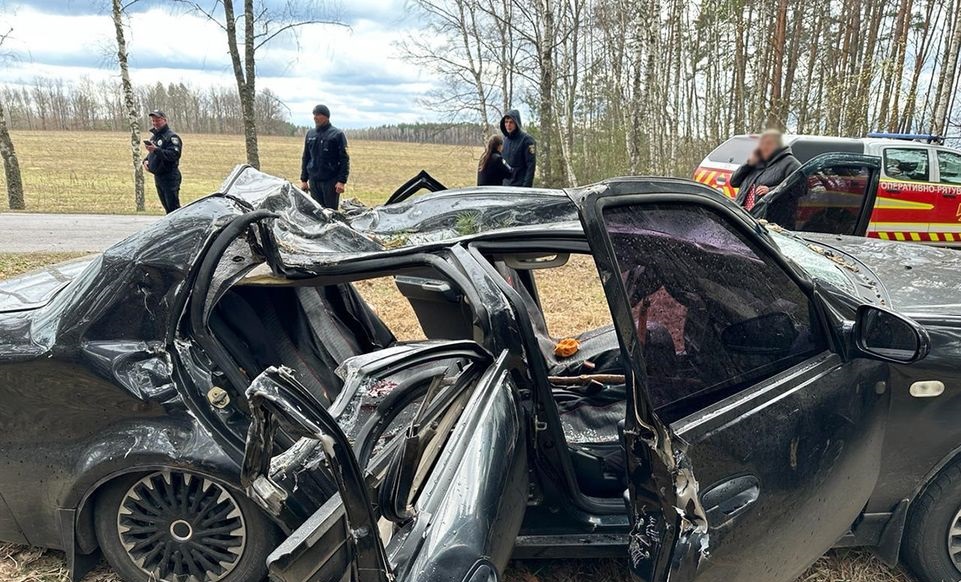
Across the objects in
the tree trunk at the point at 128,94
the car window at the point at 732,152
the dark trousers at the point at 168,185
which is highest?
the tree trunk at the point at 128,94

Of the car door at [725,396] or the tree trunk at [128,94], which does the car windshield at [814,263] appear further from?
the tree trunk at [128,94]

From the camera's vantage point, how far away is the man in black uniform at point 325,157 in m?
8.73

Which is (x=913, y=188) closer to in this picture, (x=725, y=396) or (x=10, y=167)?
(x=725, y=396)

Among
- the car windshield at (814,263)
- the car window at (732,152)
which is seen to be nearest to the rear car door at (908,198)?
the car window at (732,152)

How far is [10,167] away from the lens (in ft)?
40.8

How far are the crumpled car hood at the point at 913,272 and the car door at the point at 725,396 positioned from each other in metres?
0.54

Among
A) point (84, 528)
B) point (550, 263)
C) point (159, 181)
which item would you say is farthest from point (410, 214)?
point (159, 181)

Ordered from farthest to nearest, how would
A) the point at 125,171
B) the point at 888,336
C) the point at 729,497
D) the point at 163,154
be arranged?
the point at 125,171, the point at 163,154, the point at 888,336, the point at 729,497

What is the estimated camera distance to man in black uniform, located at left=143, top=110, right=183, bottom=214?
31.8 feet

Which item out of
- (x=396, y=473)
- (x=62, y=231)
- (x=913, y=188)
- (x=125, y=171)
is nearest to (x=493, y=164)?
(x=913, y=188)

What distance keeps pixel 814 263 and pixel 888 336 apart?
77 cm

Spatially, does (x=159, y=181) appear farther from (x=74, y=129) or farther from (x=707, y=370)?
(x=74, y=129)

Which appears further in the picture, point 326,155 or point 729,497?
point 326,155

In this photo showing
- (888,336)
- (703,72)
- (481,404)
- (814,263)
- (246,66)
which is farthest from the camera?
(703,72)
